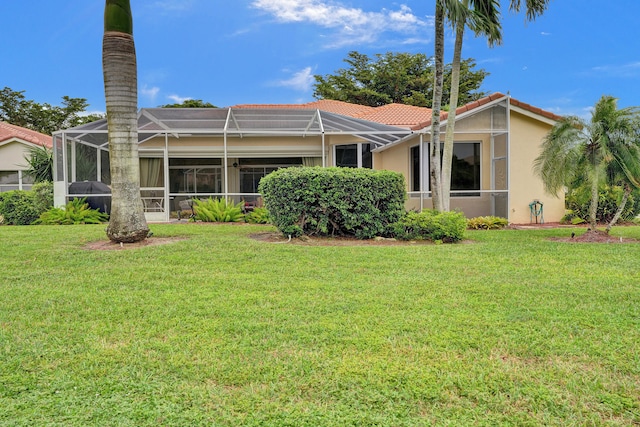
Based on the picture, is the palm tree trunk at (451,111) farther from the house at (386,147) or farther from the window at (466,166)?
the window at (466,166)

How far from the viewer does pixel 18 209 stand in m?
13.6

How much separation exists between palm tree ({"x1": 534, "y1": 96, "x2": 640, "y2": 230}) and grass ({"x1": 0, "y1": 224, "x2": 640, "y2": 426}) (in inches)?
124

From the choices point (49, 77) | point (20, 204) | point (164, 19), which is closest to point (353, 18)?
point (164, 19)

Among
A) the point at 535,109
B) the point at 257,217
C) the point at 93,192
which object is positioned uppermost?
the point at 535,109

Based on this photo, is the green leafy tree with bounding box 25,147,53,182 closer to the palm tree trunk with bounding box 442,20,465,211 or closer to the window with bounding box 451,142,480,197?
the palm tree trunk with bounding box 442,20,465,211

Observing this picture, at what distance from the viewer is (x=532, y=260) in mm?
6664

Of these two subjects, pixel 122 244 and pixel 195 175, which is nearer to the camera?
pixel 122 244

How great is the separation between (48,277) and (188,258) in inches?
72.2

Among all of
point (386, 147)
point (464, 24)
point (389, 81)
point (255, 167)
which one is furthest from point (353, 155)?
point (389, 81)

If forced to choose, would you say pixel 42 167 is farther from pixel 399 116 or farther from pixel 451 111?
pixel 451 111

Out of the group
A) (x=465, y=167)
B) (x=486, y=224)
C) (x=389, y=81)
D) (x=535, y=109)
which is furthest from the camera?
(x=389, y=81)

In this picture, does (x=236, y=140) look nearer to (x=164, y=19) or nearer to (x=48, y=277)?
(x=164, y=19)

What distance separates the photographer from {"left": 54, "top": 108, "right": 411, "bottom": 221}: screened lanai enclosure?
14.5 meters

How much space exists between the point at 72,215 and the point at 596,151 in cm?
1361
